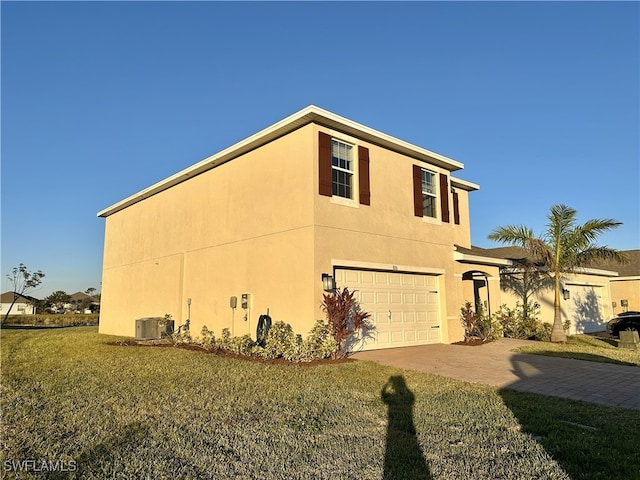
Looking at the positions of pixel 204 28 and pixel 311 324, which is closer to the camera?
pixel 311 324

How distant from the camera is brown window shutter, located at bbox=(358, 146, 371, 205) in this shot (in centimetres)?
1238

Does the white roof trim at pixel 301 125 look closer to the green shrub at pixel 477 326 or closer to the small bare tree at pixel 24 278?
the green shrub at pixel 477 326

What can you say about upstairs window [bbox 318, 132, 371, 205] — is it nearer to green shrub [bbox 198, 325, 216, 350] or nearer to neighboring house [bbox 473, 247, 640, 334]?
green shrub [bbox 198, 325, 216, 350]

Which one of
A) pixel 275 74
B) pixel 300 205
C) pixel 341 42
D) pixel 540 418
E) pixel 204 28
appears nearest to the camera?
pixel 540 418

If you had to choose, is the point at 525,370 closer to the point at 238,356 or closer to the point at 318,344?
the point at 318,344

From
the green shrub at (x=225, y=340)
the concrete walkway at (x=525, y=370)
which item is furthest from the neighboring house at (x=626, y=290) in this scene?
the green shrub at (x=225, y=340)

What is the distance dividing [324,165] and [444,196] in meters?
6.12

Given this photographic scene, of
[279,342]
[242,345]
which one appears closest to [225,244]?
[242,345]

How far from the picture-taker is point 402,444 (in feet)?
14.9

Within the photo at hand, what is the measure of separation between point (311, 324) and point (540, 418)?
20.0 ft

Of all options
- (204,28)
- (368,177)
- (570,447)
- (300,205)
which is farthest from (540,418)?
(204,28)

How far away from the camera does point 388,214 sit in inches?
516

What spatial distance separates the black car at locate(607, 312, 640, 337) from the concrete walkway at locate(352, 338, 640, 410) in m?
9.47

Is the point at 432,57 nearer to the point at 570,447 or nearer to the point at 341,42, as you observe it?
the point at 341,42
